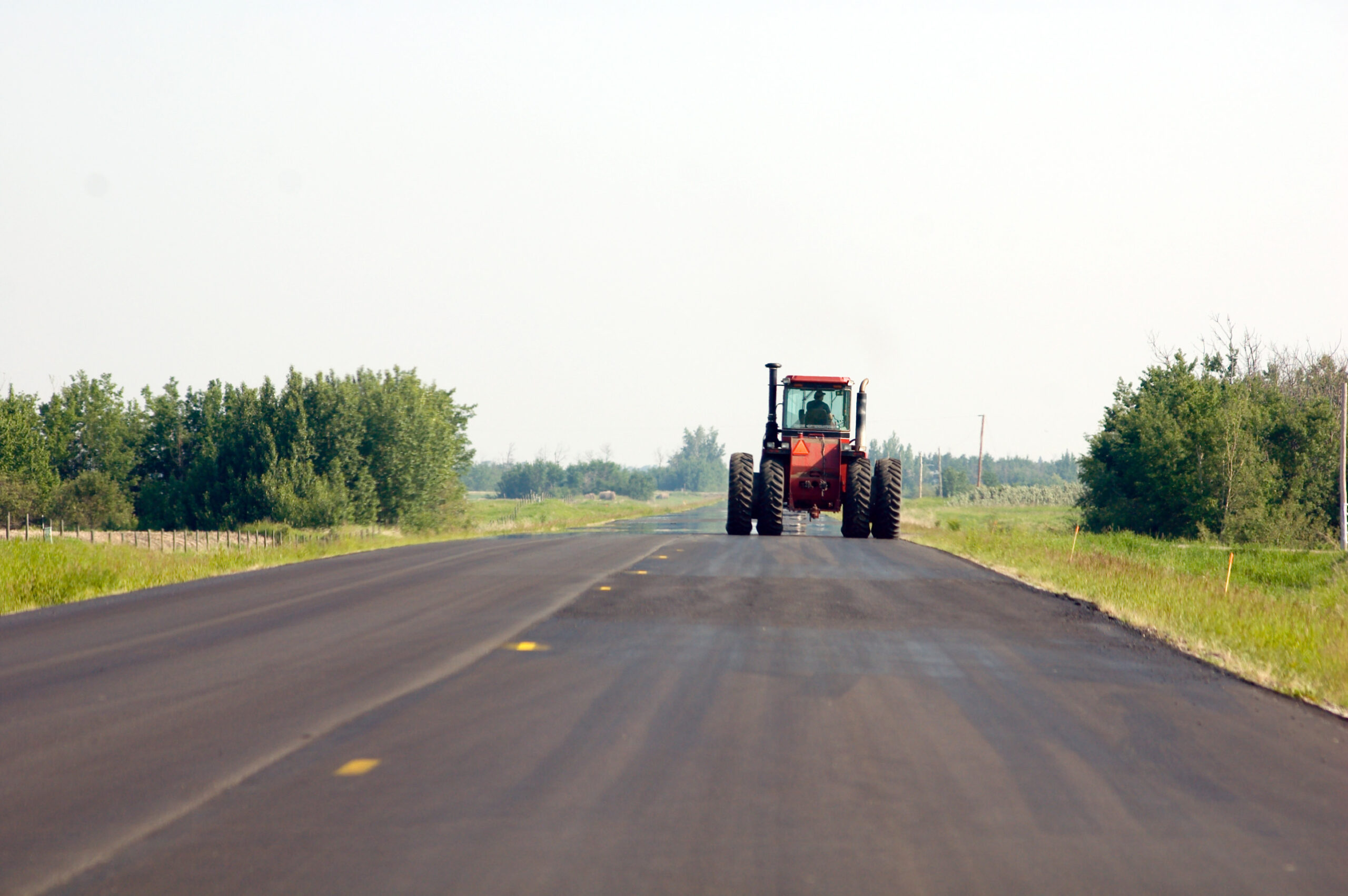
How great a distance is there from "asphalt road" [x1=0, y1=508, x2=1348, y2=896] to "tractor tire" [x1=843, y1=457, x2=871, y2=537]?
14174 mm

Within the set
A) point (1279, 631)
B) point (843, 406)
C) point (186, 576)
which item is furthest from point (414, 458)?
point (1279, 631)

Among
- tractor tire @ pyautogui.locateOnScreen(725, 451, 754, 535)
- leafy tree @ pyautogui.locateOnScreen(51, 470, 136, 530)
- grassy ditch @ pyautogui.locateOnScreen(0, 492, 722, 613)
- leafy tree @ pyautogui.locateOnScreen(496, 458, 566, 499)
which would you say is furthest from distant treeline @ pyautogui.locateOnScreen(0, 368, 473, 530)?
leafy tree @ pyautogui.locateOnScreen(496, 458, 566, 499)

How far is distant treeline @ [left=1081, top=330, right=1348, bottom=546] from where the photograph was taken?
38781 mm

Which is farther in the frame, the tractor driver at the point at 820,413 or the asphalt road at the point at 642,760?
the tractor driver at the point at 820,413

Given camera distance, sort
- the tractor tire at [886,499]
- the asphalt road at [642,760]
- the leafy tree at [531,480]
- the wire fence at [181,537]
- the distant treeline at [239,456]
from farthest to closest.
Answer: the leafy tree at [531,480], the distant treeline at [239,456], the wire fence at [181,537], the tractor tire at [886,499], the asphalt road at [642,760]

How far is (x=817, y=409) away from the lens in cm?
2580

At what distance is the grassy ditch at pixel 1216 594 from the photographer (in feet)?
28.8

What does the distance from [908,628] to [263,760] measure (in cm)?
713

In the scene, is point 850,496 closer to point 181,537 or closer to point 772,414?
point 772,414

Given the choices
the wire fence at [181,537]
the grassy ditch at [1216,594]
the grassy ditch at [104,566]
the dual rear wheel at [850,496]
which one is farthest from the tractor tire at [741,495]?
the wire fence at [181,537]

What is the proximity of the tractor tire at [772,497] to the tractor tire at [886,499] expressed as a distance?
7.87 ft

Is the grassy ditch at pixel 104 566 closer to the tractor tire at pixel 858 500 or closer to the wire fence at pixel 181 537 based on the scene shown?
the wire fence at pixel 181 537

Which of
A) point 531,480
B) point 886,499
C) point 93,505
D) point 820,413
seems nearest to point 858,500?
point 886,499

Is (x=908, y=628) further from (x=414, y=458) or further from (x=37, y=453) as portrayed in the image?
(x=37, y=453)
